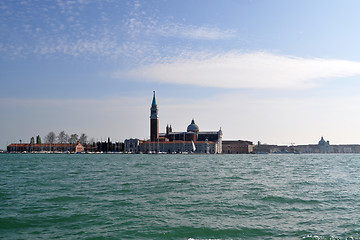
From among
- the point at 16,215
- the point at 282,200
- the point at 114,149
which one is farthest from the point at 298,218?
the point at 114,149

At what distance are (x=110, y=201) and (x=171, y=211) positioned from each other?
3.58m

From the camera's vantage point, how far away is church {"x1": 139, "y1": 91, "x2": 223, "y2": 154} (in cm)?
14700

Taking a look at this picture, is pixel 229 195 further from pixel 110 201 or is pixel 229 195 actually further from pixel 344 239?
pixel 344 239

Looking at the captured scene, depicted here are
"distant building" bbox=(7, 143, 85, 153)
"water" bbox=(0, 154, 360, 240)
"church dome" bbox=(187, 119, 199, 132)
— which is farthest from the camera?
"church dome" bbox=(187, 119, 199, 132)

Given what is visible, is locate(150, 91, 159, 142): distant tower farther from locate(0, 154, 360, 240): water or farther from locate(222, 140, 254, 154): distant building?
locate(0, 154, 360, 240): water

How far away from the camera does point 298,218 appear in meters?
12.6

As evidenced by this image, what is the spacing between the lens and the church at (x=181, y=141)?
147 metres

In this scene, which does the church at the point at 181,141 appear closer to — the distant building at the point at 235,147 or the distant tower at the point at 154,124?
the distant tower at the point at 154,124

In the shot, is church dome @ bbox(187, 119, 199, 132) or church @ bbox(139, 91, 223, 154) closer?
church @ bbox(139, 91, 223, 154)

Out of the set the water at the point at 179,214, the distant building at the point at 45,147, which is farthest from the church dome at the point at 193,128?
the water at the point at 179,214

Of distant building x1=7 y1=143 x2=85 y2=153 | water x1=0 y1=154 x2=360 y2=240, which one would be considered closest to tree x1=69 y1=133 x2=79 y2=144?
distant building x1=7 y1=143 x2=85 y2=153

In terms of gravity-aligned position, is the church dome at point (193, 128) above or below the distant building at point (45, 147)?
above

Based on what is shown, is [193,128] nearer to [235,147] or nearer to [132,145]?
[235,147]

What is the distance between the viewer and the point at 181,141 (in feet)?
494
